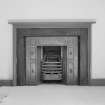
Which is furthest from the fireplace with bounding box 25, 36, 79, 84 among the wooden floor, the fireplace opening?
the wooden floor

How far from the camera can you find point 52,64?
3.99 m

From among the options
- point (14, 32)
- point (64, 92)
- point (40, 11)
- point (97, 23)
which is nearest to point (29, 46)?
point (14, 32)

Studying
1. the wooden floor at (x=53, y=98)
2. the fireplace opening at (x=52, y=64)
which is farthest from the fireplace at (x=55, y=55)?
the wooden floor at (x=53, y=98)

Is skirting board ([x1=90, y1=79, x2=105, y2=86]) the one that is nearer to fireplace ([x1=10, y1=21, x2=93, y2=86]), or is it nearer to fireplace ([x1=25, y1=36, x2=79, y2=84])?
fireplace ([x1=10, y1=21, x2=93, y2=86])

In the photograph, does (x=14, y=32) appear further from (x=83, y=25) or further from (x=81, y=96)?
(x=81, y=96)

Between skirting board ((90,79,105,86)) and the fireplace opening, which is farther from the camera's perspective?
the fireplace opening

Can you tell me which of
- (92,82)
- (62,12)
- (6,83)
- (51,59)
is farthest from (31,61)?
(92,82)

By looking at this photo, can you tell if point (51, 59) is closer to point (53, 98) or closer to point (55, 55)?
point (55, 55)

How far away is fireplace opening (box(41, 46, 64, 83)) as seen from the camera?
13.1ft

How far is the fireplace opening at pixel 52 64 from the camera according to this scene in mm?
4004

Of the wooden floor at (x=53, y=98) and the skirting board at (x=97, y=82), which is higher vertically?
the wooden floor at (x=53, y=98)

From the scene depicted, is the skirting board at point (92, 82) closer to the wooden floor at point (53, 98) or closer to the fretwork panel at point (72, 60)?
the fretwork panel at point (72, 60)

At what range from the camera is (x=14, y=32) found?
3.88 metres

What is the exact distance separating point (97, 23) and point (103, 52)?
21.5 inches
